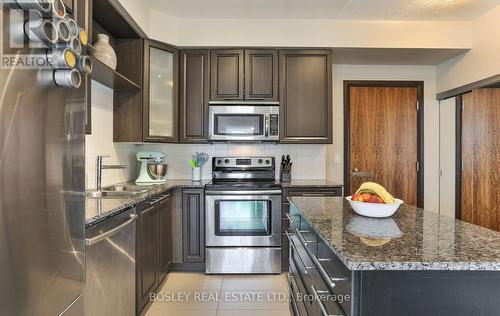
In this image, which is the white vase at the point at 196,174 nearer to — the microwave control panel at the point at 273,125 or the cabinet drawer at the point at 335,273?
the microwave control panel at the point at 273,125

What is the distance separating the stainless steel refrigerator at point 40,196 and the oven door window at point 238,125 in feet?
6.23

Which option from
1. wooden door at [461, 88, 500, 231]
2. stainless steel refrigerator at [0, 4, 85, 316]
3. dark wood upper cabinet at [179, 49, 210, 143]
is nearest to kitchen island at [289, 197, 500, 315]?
stainless steel refrigerator at [0, 4, 85, 316]

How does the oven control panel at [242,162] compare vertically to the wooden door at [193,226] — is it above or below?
above

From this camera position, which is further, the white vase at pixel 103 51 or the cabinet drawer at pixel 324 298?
the white vase at pixel 103 51

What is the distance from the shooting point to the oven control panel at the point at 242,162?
336 cm

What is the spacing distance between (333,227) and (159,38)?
Answer: 258cm

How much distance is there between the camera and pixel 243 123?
311 cm

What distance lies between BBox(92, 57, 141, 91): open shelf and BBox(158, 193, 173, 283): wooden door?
3.40 ft

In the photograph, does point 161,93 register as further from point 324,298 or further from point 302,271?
point 324,298

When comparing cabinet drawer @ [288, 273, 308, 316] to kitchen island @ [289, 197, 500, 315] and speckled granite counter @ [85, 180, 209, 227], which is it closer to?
kitchen island @ [289, 197, 500, 315]

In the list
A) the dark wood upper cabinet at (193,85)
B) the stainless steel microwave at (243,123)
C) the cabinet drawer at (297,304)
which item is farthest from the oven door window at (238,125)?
the cabinet drawer at (297,304)

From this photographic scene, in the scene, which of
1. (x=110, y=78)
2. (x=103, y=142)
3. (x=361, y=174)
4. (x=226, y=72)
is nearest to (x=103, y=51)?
(x=110, y=78)

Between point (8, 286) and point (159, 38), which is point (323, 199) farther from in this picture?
point (159, 38)

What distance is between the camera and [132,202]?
1823 mm
